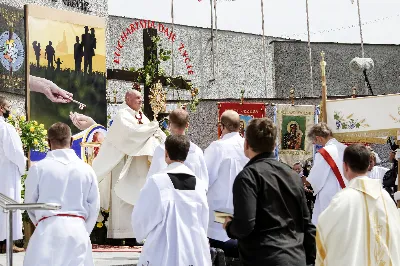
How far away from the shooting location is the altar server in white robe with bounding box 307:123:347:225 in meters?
8.82

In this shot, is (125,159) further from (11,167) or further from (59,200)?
(59,200)

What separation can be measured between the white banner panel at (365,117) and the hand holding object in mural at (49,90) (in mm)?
4109

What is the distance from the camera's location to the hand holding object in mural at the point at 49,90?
12.6 meters

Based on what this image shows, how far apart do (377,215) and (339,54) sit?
1898 centimetres

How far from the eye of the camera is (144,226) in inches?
241

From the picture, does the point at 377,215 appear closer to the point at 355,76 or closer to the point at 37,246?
the point at 37,246

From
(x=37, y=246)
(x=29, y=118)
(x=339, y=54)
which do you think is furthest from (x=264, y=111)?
(x=37, y=246)

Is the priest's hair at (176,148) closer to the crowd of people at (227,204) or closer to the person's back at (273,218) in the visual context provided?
the crowd of people at (227,204)

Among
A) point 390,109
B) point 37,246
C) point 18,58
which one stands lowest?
point 37,246

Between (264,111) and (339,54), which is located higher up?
(339,54)

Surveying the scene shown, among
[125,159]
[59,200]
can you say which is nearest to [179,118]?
[59,200]

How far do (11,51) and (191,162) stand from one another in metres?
5.24

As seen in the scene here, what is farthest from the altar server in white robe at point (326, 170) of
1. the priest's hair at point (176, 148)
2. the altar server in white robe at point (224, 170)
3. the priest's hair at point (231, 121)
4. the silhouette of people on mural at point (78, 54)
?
the silhouette of people on mural at point (78, 54)

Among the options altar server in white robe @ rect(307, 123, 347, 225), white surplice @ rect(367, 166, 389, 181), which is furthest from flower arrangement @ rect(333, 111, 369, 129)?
altar server in white robe @ rect(307, 123, 347, 225)
